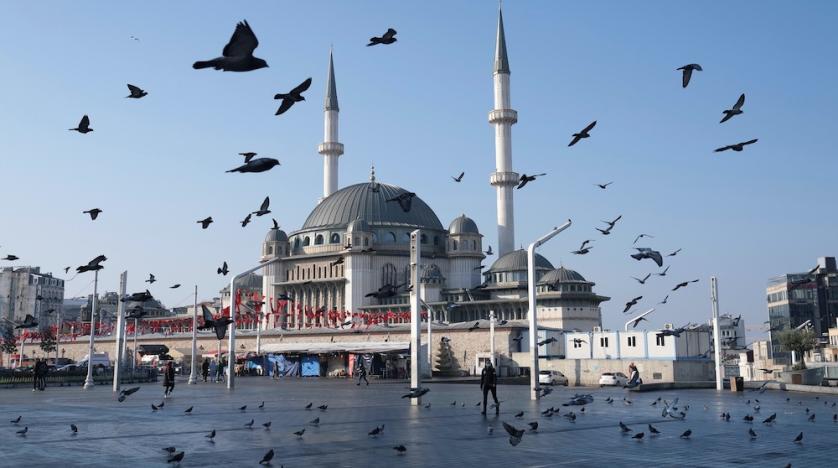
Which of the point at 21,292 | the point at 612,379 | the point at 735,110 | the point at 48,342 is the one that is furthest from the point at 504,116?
the point at 21,292

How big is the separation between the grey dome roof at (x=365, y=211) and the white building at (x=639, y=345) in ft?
136

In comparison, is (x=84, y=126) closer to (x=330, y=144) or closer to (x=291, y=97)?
(x=291, y=97)

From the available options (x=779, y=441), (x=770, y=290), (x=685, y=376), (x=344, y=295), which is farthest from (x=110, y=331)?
(x=779, y=441)

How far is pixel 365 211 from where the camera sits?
96125 millimetres

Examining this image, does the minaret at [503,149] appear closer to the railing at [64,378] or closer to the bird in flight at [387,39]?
the railing at [64,378]

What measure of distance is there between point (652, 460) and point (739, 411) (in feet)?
36.7

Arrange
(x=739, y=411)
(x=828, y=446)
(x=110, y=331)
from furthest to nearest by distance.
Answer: (x=110, y=331) < (x=739, y=411) < (x=828, y=446)

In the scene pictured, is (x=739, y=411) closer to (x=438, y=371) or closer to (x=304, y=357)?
(x=438, y=371)

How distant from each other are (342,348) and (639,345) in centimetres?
2344

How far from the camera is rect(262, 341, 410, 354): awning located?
6206cm

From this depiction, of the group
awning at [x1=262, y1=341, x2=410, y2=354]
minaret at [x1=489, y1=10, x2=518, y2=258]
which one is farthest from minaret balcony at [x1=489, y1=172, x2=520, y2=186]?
awning at [x1=262, y1=341, x2=410, y2=354]

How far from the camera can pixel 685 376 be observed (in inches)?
1697

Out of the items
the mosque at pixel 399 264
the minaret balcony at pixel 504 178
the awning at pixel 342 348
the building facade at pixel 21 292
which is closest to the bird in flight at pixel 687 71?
the awning at pixel 342 348

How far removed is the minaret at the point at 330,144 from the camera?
102562 mm
